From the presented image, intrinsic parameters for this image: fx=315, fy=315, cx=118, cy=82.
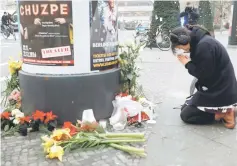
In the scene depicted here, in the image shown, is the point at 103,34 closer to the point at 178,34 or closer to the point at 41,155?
the point at 178,34

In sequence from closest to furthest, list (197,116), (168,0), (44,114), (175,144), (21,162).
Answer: (21,162) → (175,144) → (44,114) → (197,116) → (168,0)

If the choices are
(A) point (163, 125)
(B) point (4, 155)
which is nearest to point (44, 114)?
(B) point (4, 155)

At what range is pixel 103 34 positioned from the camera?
3.93 metres

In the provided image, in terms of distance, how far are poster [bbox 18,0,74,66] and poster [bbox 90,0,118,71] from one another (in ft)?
0.90

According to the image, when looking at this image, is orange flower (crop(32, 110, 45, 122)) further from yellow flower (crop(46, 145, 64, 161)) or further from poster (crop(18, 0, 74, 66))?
yellow flower (crop(46, 145, 64, 161))

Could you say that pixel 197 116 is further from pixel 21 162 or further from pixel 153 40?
pixel 153 40

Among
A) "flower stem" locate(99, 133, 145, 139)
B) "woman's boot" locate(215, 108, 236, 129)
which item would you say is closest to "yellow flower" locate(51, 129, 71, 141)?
"flower stem" locate(99, 133, 145, 139)

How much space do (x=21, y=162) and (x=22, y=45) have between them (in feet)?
5.19

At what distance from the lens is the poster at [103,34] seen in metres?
3.80

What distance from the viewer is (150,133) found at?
3807 mm

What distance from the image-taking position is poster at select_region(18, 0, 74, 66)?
363 centimetres

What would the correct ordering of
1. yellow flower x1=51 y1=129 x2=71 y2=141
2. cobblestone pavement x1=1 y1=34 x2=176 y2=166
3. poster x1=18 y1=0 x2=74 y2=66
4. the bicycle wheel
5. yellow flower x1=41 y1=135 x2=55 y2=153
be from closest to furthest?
cobblestone pavement x1=1 y1=34 x2=176 y2=166
yellow flower x1=41 y1=135 x2=55 y2=153
yellow flower x1=51 y1=129 x2=71 y2=141
poster x1=18 y1=0 x2=74 y2=66
the bicycle wheel

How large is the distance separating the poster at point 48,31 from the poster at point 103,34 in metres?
0.27

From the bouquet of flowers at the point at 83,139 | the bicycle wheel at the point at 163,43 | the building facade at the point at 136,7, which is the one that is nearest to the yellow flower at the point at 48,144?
the bouquet of flowers at the point at 83,139
